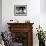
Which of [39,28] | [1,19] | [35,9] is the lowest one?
[39,28]

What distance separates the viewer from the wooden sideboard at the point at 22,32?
5531 millimetres

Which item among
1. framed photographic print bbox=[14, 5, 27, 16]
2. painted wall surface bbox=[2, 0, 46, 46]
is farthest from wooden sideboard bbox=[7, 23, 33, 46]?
framed photographic print bbox=[14, 5, 27, 16]

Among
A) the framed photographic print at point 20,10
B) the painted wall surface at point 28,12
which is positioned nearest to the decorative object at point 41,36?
the painted wall surface at point 28,12

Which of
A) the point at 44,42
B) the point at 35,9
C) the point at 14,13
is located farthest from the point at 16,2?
the point at 44,42

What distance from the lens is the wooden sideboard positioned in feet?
18.1

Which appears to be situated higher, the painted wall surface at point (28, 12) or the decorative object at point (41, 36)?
the painted wall surface at point (28, 12)

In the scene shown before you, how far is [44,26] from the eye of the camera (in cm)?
598

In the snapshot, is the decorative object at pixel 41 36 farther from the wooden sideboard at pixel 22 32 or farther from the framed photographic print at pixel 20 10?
the framed photographic print at pixel 20 10

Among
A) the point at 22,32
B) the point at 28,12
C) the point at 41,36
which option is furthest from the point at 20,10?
the point at 41,36

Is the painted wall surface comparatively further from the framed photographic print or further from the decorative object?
the decorative object

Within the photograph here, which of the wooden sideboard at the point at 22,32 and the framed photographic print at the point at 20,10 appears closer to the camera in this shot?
the wooden sideboard at the point at 22,32

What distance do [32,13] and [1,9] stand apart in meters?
1.26

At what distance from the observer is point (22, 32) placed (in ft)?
18.4

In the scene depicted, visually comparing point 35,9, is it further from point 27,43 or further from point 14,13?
point 27,43
